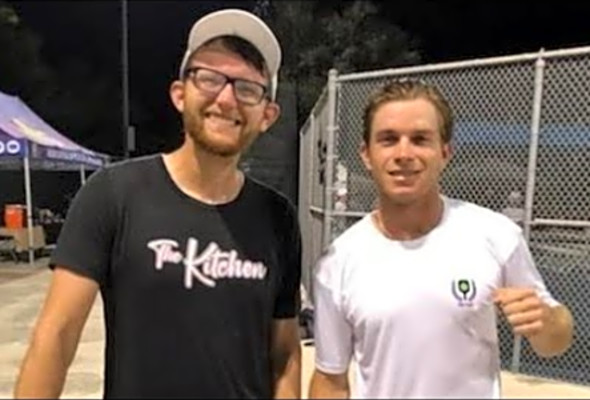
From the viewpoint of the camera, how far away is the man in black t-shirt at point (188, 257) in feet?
6.37

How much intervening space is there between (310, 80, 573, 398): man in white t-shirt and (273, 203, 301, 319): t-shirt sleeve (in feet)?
0.21

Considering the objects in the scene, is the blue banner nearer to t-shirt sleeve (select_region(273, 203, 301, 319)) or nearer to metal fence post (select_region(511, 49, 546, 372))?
metal fence post (select_region(511, 49, 546, 372))

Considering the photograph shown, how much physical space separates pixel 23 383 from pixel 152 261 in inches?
14.9

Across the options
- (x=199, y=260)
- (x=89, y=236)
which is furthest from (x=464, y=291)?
(x=89, y=236)

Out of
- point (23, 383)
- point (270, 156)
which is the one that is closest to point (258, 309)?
point (23, 383)

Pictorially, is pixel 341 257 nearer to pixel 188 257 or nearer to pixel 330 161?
pixel 188 257

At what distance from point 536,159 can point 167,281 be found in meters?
5.26

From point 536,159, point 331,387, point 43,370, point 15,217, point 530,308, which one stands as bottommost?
point 15,217

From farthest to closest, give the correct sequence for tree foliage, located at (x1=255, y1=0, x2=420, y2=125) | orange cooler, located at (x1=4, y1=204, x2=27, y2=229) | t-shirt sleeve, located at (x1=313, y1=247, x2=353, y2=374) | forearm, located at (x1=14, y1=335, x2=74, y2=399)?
tree foliage, located at (x1=255, y1=0, x2=420, y2=125) → orange cooler, located at (x1=4, y1=204, x2=27, y2=229) → t-shirt sleeve, located at (x1=313, y1=247, x2=353, y2=374) → forearm, located at (x1=14, y1=335, x2=74, y2=399)

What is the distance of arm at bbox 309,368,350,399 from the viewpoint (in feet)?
7.05

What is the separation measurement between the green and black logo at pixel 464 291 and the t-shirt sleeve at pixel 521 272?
12 cm

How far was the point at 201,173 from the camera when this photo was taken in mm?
2055

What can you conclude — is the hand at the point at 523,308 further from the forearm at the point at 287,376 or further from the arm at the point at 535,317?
the forearm at the point at 287,376

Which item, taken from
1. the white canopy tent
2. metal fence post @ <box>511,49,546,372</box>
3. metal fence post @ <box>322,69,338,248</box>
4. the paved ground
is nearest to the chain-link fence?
metal fence post @ <box>511,49,546,372</box>
